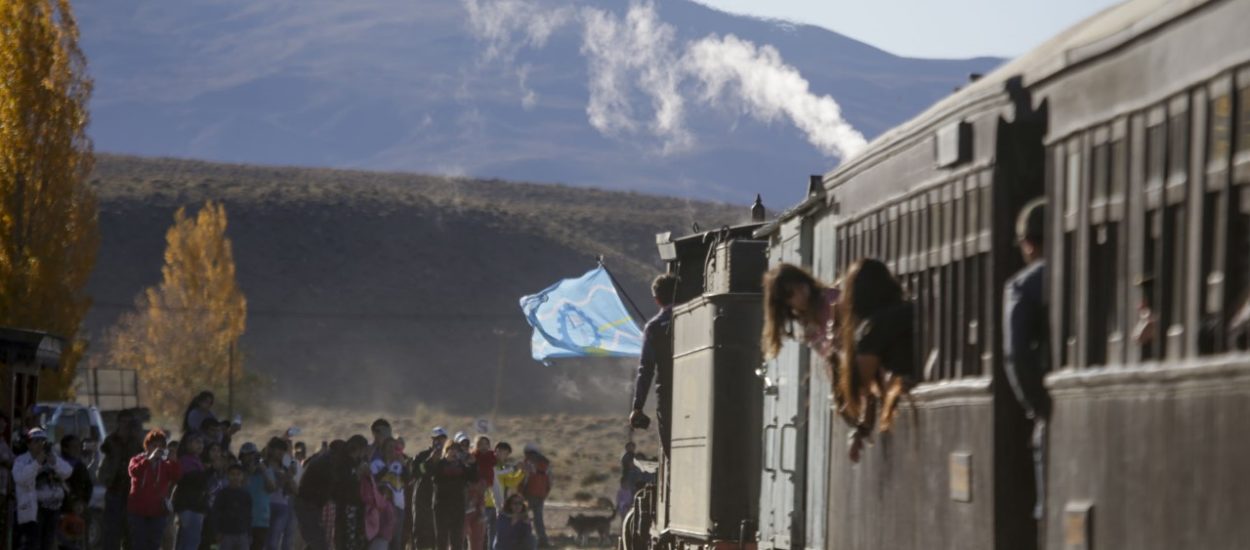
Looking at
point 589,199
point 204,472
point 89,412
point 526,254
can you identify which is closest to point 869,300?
point 204,472

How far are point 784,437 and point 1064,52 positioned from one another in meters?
6.00

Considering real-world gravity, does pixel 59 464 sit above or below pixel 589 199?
below

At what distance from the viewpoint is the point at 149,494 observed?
19.9 m

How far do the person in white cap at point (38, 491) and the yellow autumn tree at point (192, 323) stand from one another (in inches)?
1963

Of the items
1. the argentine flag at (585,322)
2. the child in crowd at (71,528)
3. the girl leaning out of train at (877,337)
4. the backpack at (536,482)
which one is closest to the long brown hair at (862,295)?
the girl leaning out of train at (877,337)

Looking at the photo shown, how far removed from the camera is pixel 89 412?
86.5ft

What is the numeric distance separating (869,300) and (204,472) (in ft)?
43.1

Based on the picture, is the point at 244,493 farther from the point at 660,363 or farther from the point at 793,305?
the point at 793,305

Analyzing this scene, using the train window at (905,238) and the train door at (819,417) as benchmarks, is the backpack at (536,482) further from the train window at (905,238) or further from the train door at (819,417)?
the train window at (905,238)

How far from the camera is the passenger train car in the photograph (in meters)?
5.49

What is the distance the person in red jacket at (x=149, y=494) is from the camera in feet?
65.3

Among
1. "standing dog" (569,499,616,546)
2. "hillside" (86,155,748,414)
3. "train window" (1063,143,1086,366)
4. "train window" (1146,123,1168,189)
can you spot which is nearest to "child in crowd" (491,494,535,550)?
"standing dog" (569,499,616,546)

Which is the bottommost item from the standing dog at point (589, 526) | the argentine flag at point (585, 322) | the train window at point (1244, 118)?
the standing dog at point (589, 526)

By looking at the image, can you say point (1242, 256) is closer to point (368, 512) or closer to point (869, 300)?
point (869, 300)
